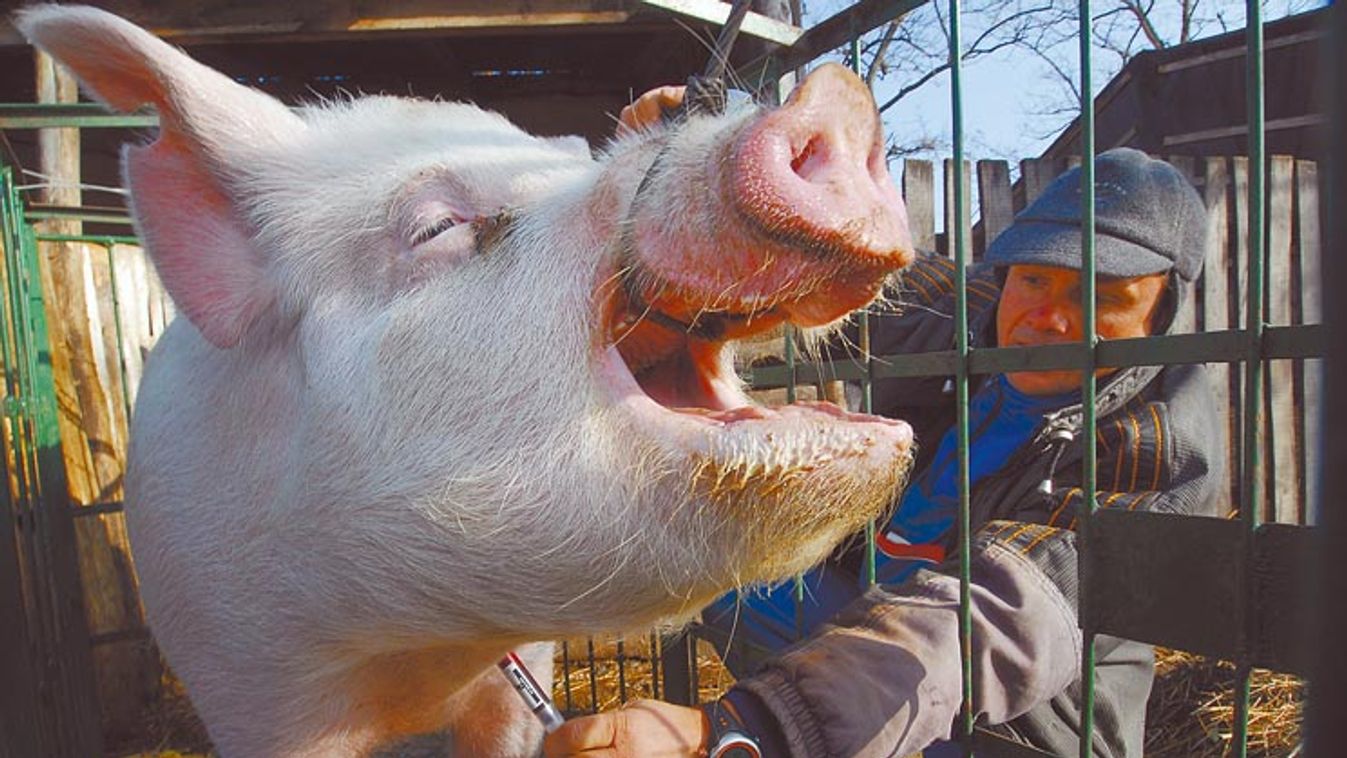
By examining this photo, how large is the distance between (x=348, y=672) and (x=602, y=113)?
21.7 feet

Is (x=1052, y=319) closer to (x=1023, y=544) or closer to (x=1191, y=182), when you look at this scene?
(x=1023, y=544)

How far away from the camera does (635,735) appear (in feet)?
5.28

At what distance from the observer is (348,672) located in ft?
6.32

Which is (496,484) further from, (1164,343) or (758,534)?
(1164,343)

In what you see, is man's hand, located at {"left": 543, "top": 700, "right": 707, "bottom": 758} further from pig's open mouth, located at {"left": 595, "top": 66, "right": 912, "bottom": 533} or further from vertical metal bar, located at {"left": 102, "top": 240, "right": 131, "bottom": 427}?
vertical metal bar, located at {"left": 102, "top": 240, "right": 131, "bottom": 427}

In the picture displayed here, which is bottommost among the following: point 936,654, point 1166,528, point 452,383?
point 936,654

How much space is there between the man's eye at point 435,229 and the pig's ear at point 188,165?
1.32 ft

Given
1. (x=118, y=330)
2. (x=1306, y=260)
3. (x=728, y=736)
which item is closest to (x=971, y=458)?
(x=728, y=736)

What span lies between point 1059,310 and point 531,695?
4.63 feet

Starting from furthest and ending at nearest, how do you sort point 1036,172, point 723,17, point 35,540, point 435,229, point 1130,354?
1. point 1036,172
2. point 35,540
3. point 723,17
4. point 435,229
5. point 1130,354

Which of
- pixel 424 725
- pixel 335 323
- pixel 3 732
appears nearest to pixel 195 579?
pixel 424 725

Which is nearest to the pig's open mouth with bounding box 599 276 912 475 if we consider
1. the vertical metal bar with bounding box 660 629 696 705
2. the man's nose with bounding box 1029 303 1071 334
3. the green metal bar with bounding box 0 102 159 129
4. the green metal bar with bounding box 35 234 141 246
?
the man's nose with bounding box 1029 303 1071 334

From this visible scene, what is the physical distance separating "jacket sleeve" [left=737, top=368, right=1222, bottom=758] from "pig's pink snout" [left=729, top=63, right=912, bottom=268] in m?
0.76

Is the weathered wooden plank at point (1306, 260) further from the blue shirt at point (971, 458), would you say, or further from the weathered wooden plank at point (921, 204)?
the blue shirt at point (971, 458)
